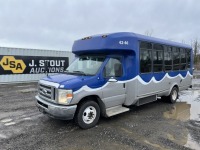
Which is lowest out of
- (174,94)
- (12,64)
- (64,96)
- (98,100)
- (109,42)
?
(174,94)

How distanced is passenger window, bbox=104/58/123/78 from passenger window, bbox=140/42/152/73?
3.37 ft

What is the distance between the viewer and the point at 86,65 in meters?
6.50

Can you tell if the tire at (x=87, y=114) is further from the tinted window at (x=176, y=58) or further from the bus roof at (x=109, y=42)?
the tinted window at (x=176, y=58)

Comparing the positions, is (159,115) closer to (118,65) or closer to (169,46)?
(118,65)

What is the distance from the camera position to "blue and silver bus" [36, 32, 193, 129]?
215 inches

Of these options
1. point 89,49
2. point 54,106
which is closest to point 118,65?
point 89,49

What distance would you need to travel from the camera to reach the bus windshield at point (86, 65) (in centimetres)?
616

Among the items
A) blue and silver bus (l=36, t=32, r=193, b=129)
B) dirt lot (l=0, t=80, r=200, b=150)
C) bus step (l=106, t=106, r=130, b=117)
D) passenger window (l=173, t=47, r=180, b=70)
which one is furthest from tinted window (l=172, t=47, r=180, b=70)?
bus step (l=106, t=106, r=130, b=117)

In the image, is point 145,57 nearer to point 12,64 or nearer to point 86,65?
point 86,65

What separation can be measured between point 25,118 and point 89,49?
316 centimetres

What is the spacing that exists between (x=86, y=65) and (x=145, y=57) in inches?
91.3

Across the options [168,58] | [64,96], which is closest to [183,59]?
[168,58]

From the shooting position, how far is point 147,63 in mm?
7535

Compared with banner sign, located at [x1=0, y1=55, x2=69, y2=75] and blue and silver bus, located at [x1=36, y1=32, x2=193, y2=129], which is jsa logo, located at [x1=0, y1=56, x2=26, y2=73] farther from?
blue and silver bus, located at [x1=36, y1=32, x2=193, y2=129]
